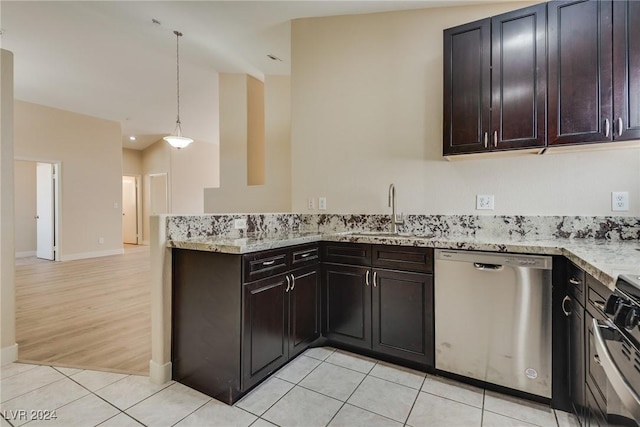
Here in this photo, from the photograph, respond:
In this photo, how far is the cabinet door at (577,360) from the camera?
139 centimetres

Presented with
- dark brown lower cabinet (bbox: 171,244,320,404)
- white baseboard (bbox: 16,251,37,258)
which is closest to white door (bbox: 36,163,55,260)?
white baseboard (bbox: 16,251,37,258)

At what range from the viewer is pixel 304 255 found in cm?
A: 217

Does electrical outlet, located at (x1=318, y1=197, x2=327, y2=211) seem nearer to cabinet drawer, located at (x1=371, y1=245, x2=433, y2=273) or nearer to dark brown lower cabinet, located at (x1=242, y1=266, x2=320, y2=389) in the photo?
dark brown lower cabinet, located at (x1=242, y1=266, x2=320, y2=389)

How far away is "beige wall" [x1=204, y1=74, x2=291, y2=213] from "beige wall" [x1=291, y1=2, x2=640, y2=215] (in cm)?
92

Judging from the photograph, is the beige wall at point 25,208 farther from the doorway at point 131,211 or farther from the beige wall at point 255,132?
the beige wall at point 255,132

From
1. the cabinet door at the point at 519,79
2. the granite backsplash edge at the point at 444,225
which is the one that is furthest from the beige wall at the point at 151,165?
the cabinet door at the point at 519,79

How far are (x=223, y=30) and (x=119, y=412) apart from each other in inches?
135

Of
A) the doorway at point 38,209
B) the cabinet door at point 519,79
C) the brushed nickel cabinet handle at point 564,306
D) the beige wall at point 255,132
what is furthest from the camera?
the doorway at point 38,209

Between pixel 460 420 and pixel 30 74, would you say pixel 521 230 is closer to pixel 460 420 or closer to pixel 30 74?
pixel 460 420

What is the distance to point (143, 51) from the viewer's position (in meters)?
4.03

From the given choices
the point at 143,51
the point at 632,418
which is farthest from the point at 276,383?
the point at 143,51

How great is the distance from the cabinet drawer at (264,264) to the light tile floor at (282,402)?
713 mm

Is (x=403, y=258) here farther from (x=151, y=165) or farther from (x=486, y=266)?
(x=151, y=165)

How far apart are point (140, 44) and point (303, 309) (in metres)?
3.95
